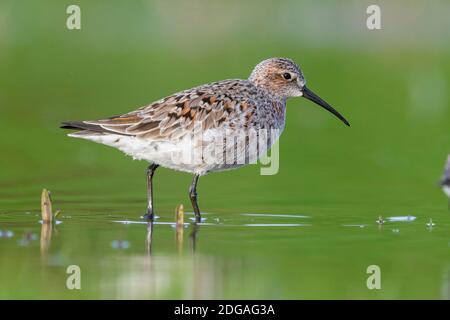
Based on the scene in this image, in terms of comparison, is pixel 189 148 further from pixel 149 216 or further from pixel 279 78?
pixel 279 78

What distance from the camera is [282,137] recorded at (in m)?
19.8

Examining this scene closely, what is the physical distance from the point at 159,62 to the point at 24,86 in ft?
13.0

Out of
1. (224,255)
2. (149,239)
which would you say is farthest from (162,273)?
(149,239)

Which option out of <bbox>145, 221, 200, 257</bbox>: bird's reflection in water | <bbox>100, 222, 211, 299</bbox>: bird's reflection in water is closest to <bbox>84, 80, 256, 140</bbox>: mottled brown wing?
<bbox>145, 221, 200, 257</bbox>: bird's reflection in water

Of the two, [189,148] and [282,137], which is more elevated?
[282,137]

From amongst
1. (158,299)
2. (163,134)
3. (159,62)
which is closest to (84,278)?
(158,299)

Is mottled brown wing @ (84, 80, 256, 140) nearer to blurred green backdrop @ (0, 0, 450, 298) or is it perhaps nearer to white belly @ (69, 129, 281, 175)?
white belly @ (69, 129, 281, 175)

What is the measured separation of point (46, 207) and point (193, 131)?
181cm

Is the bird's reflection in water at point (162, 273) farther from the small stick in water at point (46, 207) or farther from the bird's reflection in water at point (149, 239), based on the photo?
the small stick in water at point (46, 207)

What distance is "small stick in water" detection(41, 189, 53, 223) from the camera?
38.1 feet

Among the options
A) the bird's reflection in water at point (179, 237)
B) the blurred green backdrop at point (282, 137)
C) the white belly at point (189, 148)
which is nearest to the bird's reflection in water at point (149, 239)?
the bird's reflection in water at point (179, 237)

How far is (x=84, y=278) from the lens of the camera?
9.37m

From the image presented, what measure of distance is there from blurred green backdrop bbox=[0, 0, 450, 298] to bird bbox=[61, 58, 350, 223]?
84 centimetres

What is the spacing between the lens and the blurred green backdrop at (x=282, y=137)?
10.5m
